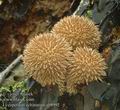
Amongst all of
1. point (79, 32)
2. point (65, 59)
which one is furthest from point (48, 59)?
point (79, 32)

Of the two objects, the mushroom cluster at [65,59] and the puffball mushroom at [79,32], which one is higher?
the puffball mushroom at [79,32]

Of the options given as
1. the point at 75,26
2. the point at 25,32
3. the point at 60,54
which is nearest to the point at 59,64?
the point at 60,54

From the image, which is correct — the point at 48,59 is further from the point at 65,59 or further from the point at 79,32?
the point at 79,32

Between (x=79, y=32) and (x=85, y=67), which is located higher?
(x=79, y=32)

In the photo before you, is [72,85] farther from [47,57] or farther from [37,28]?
[37,28]

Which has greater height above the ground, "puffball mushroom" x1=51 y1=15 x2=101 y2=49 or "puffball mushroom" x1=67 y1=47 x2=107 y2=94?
"puffball mushroom" x1=51 y1=15 x2=101 y2=49

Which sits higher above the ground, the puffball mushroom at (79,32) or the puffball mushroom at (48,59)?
the puffball mushroom at (79,32)
